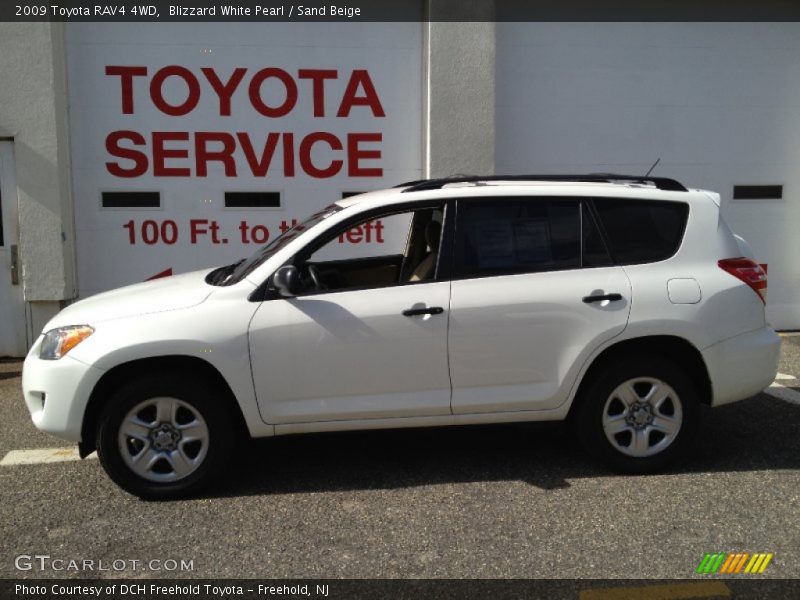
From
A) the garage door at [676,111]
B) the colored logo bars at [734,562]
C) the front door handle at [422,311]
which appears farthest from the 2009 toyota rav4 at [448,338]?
the garage door at [676,111]

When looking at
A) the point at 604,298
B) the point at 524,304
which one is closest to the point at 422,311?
the point at 524,304

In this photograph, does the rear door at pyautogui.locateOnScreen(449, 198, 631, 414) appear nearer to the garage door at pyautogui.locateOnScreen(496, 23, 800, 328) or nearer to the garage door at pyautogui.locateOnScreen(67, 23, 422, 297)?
the garage door at pyautogui.locateOnScreen(67, 23, 422, 297)

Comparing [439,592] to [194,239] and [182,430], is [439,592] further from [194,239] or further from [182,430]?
[194,239]

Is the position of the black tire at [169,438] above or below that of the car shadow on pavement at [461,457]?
above

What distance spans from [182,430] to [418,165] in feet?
16.5

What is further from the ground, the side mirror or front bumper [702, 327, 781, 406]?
the side mirror

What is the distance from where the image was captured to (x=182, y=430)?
158 inches

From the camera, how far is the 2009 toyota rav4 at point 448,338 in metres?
3.97

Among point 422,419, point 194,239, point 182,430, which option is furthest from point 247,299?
point 194,239

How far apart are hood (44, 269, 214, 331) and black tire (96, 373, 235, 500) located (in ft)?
1.27

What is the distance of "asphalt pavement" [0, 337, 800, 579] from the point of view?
3340 millimetres

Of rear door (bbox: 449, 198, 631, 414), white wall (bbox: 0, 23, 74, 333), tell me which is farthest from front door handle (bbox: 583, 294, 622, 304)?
white wall (bbox: 0, 23, 74, 333)

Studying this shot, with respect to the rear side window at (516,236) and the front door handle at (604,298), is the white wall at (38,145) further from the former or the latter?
the front door handle at (604,298)

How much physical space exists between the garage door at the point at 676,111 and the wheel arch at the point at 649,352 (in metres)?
4.41
